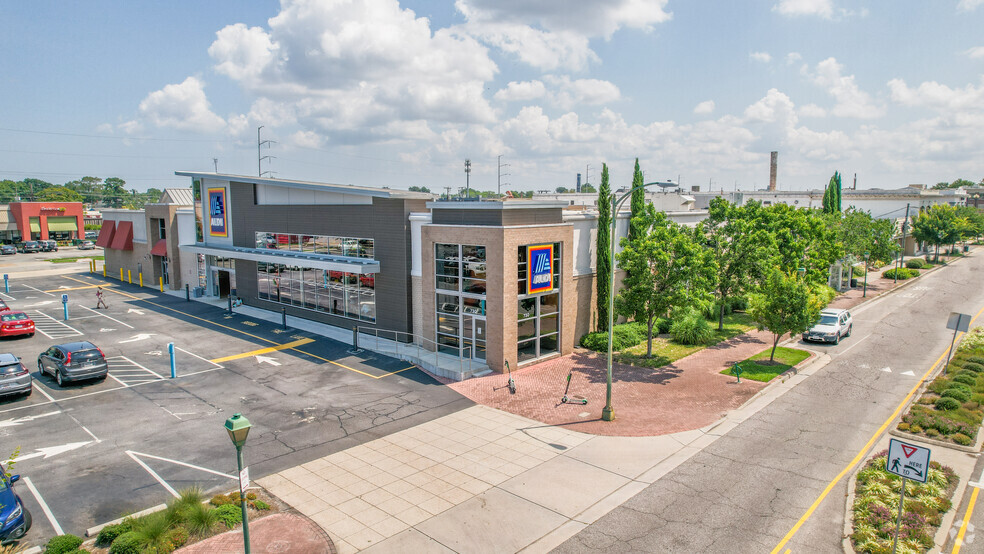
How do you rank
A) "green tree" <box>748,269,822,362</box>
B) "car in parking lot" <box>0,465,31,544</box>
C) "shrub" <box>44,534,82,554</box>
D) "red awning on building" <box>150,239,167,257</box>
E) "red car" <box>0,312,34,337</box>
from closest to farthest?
"shrub" <box>44,534,82,554</box> < "car in parking lot" <box>0,465,31,544</box> < "green tree" <box>748,269,822,362</box> < "red car" <box>0,312,34,337</box> < "red awning on building" <box>150,239,167,257</box>

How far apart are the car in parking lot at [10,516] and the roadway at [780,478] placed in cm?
1139

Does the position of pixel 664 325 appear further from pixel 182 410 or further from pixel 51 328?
pixel 51 328

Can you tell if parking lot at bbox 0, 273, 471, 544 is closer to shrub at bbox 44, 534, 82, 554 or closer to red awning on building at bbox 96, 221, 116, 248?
shrub at bbox 44, 534, 82, 554

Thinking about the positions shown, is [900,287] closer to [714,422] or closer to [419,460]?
[714,422]

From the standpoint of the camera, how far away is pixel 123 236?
4953cm

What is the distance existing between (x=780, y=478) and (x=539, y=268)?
509 inches

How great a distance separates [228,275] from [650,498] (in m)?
36.7

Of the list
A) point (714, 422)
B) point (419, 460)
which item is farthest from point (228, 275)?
point (714, 422)

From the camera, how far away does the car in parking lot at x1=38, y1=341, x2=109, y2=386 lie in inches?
857

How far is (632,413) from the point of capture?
65.2 feet

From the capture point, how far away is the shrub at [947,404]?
19.0 meters

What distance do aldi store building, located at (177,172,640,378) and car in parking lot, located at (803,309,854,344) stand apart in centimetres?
1185

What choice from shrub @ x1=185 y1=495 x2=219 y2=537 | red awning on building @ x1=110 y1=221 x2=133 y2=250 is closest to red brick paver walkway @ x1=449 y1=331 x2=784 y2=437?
shrub @ x1=185 y1=495 x2=219 y2=537

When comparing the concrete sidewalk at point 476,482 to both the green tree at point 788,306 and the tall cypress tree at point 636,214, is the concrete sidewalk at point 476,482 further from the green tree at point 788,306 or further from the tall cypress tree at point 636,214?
the tall cypress tree at point 636,214
